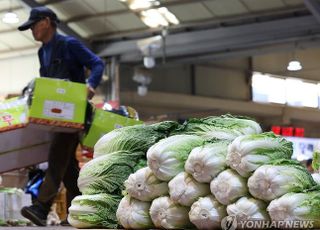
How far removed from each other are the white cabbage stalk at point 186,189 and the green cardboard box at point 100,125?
83.0 inches

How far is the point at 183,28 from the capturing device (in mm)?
13312

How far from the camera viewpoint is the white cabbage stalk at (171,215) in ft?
6.96

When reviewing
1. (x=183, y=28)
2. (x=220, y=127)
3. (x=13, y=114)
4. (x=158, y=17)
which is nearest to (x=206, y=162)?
(x=220, y=127)

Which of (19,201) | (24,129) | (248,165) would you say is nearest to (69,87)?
(24,129)

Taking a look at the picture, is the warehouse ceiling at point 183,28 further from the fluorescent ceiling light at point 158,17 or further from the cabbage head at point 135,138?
the cabbage head at point 135,138

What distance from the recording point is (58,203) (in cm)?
600

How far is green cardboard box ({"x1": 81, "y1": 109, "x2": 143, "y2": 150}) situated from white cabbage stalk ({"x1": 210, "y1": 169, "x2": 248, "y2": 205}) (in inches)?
88.7

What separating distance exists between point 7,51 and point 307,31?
6981mm

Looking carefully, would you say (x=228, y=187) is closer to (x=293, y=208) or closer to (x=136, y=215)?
(x=293, y=208)

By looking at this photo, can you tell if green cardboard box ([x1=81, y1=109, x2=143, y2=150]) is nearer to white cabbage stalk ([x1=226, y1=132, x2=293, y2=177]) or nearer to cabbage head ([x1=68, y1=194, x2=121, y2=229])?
cabbage head ([x1=68, y1=194, x2=121, y2=229])

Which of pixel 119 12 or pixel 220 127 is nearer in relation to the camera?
pixel 220 127

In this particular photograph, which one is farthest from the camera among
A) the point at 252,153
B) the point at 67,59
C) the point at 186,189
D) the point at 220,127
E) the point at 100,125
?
the point at 67,59

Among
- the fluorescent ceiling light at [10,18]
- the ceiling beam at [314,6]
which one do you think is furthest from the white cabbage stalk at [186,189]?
the fluorescent ceiling light at [10,18]

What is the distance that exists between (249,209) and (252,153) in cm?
17
